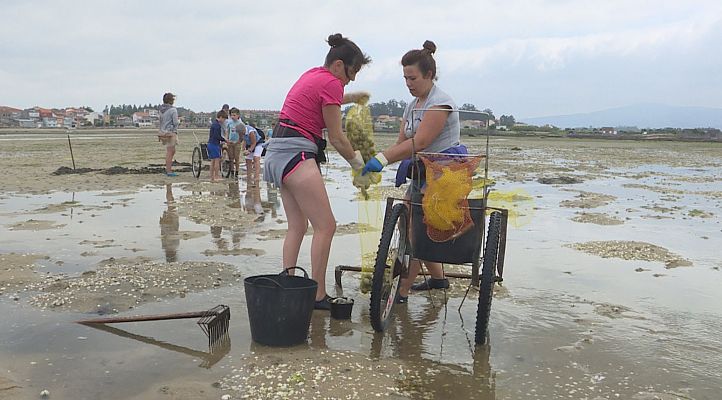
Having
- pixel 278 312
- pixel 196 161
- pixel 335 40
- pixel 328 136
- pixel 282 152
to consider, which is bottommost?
pixel 278 312

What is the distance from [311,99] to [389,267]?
1439mm

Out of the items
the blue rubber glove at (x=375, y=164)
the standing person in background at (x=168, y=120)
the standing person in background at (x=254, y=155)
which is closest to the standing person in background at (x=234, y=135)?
the standing person in background at (x=254, y=155)

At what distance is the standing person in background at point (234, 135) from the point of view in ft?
52.0

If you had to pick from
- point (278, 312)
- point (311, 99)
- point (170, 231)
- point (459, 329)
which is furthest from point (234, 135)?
point (278, 312)

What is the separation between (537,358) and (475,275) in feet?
2.57

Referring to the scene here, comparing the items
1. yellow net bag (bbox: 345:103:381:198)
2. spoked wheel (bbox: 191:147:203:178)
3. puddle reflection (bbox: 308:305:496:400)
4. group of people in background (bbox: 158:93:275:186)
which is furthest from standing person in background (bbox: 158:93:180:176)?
puddle reflection (bbox: 308:305:496:400)

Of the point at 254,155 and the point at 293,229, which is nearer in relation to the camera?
the point at 293,229

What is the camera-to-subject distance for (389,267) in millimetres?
4930

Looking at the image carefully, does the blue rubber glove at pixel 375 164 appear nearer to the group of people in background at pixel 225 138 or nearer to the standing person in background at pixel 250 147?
the group of people in background at pixel 225 138

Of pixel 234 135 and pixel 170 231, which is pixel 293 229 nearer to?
pixel 170 231

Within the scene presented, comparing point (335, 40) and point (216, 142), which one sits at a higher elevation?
point (335, 40)

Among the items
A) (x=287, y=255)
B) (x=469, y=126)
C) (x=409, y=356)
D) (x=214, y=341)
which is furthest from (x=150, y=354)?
(x=469, y=126)

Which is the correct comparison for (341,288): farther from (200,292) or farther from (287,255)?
(200,292)

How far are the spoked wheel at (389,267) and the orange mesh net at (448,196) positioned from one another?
10.8 inches
